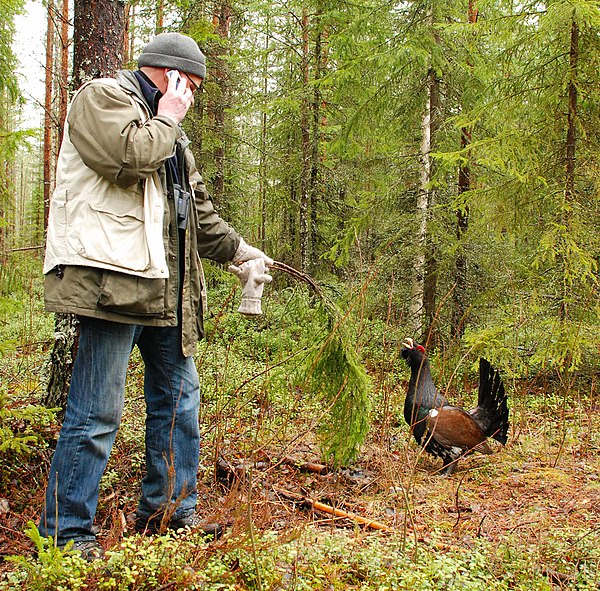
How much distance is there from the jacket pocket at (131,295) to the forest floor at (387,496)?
914 mm

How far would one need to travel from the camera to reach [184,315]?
3.04 metres

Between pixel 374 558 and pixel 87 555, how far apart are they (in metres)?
1.41

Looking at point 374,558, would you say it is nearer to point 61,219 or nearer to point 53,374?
point 61,219

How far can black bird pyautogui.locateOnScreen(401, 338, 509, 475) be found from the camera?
5590mm

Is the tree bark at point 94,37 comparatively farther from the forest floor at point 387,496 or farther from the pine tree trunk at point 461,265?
the pine tree trunk at point 461,265

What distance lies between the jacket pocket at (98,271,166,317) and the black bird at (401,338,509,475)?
11.0ft

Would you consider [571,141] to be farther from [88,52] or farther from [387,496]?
[88,52]

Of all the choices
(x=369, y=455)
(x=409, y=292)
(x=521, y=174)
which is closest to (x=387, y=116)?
(x=409, y=292)

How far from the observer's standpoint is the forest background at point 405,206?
498 centimetres

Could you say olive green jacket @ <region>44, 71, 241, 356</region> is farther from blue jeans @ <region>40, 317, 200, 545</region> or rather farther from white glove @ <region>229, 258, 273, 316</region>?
white glove @ <region>229, 258, 273, 316</region>

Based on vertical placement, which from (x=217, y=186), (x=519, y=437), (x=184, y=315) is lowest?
(x=519, y=437)

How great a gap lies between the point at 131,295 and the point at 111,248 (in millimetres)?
231

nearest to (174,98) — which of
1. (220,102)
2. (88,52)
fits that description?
(88,52)

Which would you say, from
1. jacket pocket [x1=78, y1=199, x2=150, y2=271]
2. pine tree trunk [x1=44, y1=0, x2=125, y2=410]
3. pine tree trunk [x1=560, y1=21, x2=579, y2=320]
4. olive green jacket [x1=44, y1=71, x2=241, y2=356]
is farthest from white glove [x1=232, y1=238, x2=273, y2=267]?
pine tree trunk [x1=560, y1=21, x2=579, y2=320]
